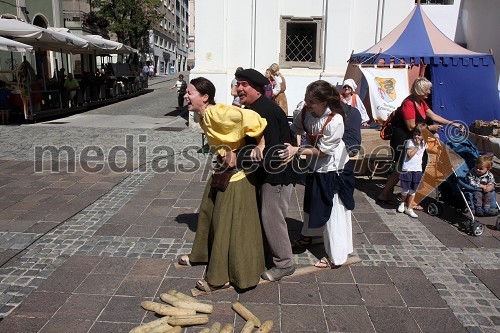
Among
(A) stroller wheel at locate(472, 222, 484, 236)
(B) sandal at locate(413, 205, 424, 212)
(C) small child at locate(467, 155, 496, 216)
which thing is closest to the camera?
(A) stroller wheel at locate(472, 222, 484, 236)

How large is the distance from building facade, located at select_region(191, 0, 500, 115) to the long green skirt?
358 inches

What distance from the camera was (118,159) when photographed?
8.64 meters

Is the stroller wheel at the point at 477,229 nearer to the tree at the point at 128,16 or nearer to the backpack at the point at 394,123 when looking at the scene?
the backpack at the point at 394,123

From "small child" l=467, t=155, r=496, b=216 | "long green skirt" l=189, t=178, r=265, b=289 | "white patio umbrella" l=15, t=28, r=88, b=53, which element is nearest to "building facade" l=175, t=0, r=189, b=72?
"white patio umbrella" l=15, t=28, r=88, b=53

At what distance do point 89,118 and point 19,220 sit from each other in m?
10.8

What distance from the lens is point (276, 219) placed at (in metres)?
3.68

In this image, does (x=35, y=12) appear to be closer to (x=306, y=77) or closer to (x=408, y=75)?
(x=306, y=77)

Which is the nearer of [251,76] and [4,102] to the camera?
[251,76]

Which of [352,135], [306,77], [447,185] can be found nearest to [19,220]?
[352,135]

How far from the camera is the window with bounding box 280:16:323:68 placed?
478 inches

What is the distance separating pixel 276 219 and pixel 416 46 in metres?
6.02

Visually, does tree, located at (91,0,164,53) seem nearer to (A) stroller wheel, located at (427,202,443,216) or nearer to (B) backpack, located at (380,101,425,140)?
(B) backpack, located at (380,101,425,140)

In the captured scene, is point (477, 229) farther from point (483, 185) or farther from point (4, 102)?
point (4, 102)

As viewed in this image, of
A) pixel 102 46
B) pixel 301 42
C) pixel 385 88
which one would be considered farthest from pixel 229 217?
pixel 102 46
